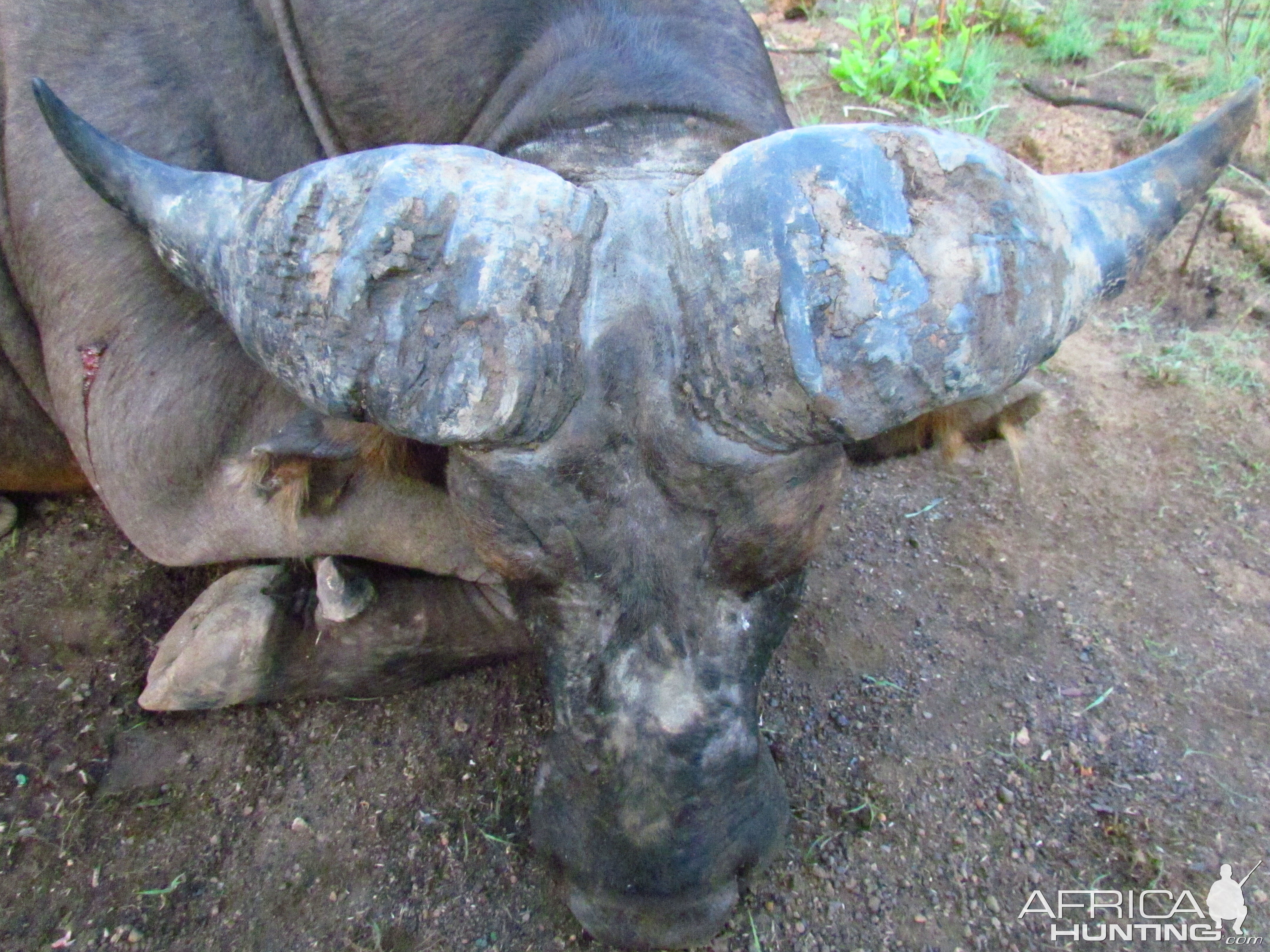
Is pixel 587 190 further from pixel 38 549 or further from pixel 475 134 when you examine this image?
pixel 38 549

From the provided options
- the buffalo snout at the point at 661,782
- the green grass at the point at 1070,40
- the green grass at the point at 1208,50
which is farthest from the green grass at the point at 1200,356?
the buffalo snout at the point at 661,782

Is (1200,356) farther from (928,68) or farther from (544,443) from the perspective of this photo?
(544,443)

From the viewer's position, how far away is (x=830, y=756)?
258 centimetres

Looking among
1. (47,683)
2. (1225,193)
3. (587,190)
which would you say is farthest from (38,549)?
(1225,193)

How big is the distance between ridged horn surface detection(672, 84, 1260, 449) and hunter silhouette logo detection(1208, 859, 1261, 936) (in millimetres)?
1460

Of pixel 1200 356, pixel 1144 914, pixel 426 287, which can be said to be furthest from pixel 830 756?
pixel 1200 356

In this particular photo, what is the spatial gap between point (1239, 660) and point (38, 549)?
3.72 meters

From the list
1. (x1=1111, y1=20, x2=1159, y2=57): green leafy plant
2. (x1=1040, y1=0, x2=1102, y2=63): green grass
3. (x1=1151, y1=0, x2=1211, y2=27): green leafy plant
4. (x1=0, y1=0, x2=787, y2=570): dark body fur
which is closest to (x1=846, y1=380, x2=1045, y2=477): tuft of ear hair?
(x1=0, y1=0, x2=787, y2=570): dark body fur

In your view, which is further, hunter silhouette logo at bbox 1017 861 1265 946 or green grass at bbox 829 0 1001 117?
green grass at bbox 829 0 1001 117

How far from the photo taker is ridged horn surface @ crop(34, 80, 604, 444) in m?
1.60

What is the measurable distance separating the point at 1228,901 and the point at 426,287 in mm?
2277

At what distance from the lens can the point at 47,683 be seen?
2713mm

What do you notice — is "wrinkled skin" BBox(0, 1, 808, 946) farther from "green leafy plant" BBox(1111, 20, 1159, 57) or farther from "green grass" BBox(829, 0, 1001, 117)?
"green leafy plant" BBox(1111, 20, 1159, 57)

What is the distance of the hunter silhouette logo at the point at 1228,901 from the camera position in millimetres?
2268
